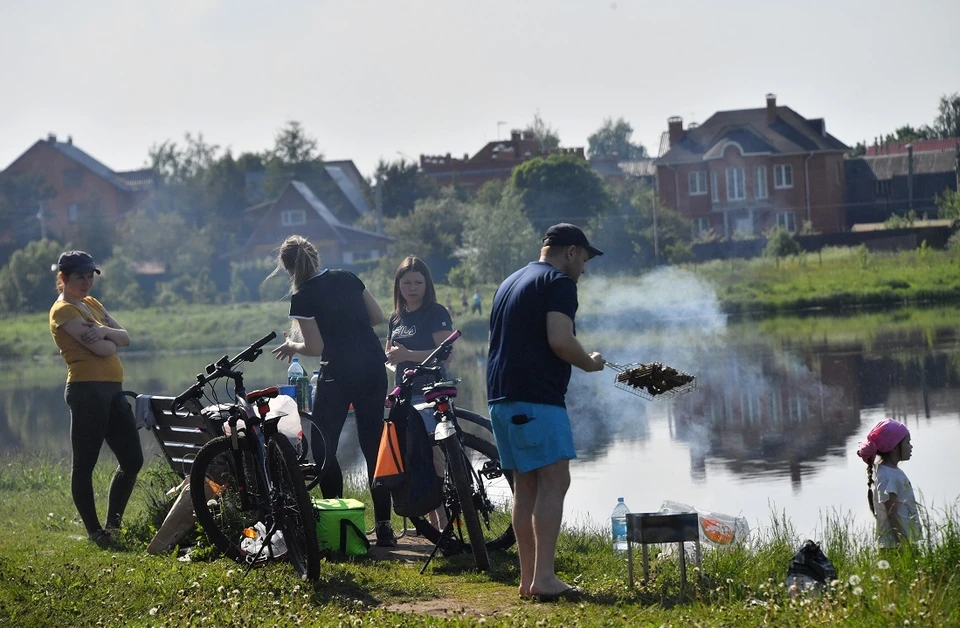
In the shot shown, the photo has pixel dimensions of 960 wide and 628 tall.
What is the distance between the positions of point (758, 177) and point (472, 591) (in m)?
71.7

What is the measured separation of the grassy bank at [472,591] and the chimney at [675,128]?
7325 cm

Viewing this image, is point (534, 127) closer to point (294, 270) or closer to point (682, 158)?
point (682, 158)

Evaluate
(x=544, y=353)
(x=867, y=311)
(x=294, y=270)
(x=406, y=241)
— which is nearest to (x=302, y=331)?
(x=294, y=270)

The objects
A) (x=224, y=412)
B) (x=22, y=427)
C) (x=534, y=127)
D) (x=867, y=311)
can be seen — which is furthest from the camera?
(x=534, y=127)

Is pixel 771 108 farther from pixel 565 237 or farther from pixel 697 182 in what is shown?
pixel 565 237

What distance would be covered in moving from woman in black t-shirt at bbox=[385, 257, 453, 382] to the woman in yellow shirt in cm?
186

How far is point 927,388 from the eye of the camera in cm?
1878

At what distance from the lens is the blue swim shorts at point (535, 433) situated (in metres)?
6.63

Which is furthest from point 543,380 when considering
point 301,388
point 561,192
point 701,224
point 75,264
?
point 701,224

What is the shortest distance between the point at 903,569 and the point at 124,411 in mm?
5472

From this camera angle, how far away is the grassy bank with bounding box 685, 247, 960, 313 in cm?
4275

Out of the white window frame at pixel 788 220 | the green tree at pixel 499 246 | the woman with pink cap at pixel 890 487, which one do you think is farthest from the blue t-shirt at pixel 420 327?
the white window frame at pixel 788 220

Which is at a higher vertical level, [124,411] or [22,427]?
[124,411]

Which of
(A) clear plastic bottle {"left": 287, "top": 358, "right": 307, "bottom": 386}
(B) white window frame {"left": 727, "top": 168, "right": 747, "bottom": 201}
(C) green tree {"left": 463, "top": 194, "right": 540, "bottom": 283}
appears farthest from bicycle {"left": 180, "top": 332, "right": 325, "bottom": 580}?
(B) white window frame {"left": 727, "top": 168, "right": 747, "bottom": 201}
